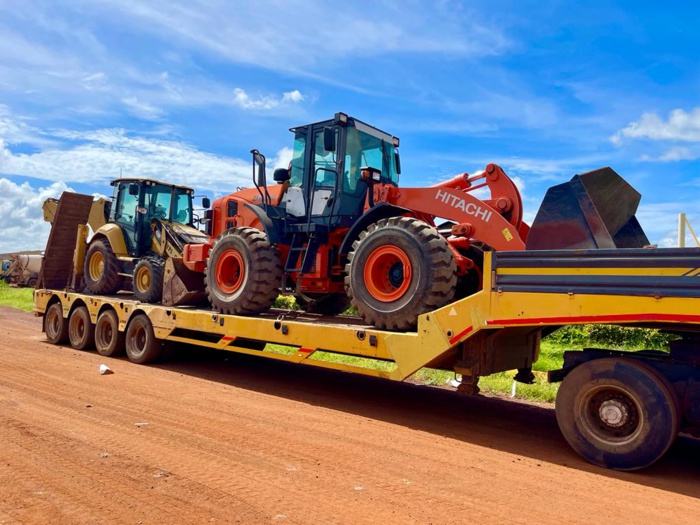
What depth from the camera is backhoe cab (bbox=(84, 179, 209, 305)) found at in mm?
12719

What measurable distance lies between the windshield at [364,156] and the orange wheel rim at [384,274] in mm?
1565

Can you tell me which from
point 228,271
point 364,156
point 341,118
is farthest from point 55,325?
point 341,118

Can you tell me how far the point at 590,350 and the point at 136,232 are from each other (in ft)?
33.1

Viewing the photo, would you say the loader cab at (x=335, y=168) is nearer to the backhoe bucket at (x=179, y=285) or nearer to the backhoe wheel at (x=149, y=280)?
the backhoe bucket at (x=179, y=285)

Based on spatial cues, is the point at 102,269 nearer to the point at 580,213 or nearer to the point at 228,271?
the point at 228,271

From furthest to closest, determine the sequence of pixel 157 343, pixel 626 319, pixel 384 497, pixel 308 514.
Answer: pixel 157 343, pixel 626 319, pixel 384 497, pixel 308 514

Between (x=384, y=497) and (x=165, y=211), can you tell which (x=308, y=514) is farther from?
(x=165, y=211)

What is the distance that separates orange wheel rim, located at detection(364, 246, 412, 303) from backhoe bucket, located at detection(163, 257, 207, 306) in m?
4.28

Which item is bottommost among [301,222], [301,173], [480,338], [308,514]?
[308,514]

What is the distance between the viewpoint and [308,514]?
13.0 feet

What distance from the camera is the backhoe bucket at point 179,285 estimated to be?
1034 centimetres

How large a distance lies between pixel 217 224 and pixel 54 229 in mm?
4932

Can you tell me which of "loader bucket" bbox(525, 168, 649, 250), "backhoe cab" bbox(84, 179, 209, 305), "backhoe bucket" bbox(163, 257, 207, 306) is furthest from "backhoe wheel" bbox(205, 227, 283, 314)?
"loader bucket" bbox(525, 168, 649, 250)

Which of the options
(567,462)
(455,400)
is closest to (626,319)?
(567,462)
